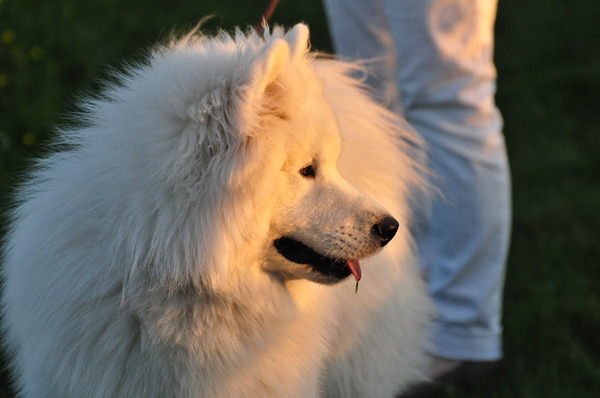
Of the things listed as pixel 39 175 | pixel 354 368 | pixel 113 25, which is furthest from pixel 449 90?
pixel 113 25

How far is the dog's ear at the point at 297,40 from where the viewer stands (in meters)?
2.19

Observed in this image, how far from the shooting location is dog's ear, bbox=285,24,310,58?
2.19 meters

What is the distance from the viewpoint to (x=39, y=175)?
2318mm

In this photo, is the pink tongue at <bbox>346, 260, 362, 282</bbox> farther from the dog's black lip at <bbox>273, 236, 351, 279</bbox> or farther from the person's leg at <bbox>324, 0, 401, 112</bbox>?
the person's leg at <bbox>324, 0, 401, 112</bbox>

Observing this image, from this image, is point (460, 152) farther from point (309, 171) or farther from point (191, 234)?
point (191, 234)

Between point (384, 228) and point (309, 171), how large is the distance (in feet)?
0.91

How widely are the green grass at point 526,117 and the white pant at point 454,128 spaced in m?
0.38

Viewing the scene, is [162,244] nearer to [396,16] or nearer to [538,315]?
[396,16]

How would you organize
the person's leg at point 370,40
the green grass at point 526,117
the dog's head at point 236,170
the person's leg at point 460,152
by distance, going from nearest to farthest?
the dog's head at point 236,170 < the person's leg at point 460,152 < the person's leg at point 370,40 < the green grass at point 526,117

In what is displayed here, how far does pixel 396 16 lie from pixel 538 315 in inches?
68.8

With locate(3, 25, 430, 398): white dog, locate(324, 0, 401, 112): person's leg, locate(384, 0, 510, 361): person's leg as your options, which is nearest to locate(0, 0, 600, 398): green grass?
locate(384, 0, 510, 361): person's leg

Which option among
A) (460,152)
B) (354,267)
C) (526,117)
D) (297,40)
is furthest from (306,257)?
(526,117)

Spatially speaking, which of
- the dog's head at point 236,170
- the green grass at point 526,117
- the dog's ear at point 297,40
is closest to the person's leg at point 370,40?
the green grass at point 526,117

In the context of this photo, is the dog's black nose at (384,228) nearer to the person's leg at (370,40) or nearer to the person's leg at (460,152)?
the person's leg at (460,152)
